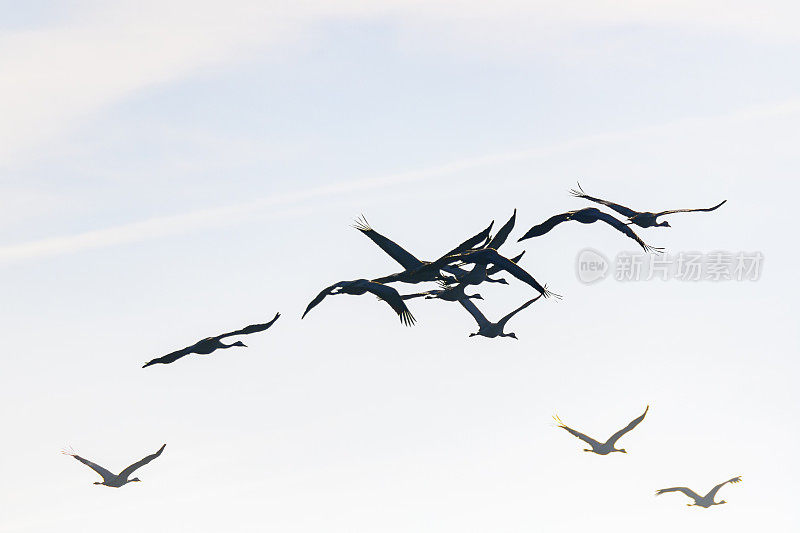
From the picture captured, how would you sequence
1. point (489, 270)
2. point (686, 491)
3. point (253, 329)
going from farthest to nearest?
point (686, 491) → point (489, 270) → point (253, 329)

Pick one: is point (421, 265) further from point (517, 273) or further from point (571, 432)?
point (571, 432)

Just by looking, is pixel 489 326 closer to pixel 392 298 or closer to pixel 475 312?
pixel 475 312

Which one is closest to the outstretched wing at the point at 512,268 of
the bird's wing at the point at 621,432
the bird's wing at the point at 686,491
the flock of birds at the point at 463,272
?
the flock of birds at the point at 463,272

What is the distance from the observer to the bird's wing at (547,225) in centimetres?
6047

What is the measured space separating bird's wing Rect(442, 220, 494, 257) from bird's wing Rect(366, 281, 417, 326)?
4323 mm

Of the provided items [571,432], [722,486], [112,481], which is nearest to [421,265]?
[571,432]

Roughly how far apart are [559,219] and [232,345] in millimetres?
14427

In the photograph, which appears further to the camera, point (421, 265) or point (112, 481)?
point (112, 481)

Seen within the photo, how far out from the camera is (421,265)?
5806 cm

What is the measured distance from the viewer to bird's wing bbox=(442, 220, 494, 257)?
192 ft

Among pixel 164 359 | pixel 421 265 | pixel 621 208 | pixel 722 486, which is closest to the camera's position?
pixel 164 359

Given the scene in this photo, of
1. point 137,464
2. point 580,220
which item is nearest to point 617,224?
point 580,220

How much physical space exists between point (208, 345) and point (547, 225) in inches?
585

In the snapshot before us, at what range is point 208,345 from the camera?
55.8 meters
